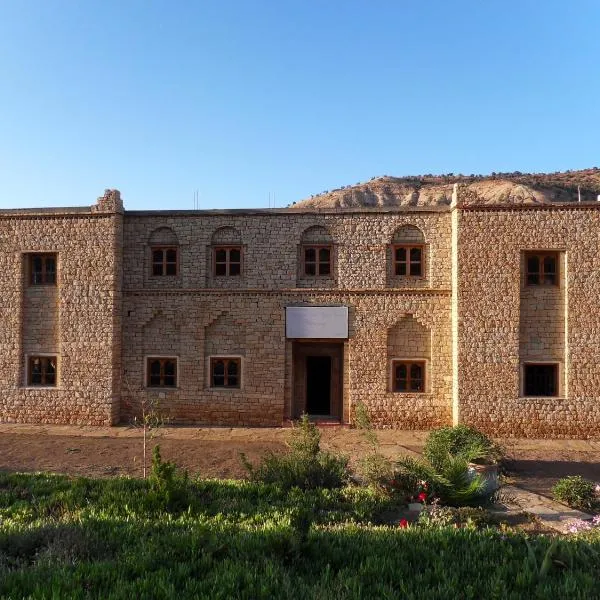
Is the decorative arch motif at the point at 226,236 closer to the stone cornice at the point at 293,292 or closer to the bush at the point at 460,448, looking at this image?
the stone cornice at the point at 293,292

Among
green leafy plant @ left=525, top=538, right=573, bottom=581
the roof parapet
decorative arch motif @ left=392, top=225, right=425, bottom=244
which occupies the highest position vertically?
the roof parapet

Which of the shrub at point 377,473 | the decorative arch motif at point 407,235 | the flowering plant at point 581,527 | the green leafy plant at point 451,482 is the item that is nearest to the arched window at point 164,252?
the decorative arch motif at point 407,235

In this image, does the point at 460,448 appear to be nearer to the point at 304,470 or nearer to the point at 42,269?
the point at 304,470

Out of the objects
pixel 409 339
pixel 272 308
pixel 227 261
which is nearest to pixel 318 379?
pixel 272 308

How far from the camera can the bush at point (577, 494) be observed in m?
7.62

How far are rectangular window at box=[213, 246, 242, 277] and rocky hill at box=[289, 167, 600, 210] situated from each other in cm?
2543

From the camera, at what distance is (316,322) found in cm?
1373

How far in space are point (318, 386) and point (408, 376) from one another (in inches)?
120

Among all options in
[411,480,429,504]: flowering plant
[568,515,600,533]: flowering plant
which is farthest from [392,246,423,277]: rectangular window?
[568,515,600,533]: flowering plant

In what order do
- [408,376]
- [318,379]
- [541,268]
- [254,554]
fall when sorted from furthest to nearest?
[318,379] < [408,376] < [541,268] < [254,554]

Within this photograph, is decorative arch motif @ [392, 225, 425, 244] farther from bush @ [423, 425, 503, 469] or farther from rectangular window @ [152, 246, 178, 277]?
rectangular window @ [152, 246, 178, 277]

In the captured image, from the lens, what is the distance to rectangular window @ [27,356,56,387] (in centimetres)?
1427

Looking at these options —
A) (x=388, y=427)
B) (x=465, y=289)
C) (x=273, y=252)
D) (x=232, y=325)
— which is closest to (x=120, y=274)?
(x=232, y=325)

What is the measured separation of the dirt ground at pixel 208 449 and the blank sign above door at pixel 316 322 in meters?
2.94
